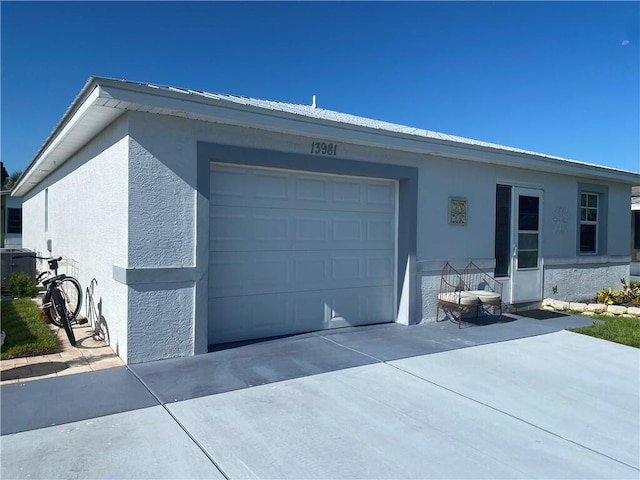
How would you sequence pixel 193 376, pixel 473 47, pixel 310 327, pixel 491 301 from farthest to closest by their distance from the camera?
1. pixel 473 47
2. pixel 491 301
3. pixel 310 327
4. pixel 193 376

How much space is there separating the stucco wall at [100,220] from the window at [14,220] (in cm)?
1464

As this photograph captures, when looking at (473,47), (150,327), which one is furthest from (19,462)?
(473,47)

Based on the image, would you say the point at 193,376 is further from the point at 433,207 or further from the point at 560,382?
the point at 433,207

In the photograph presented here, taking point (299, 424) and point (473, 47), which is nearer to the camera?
point (299, 424)

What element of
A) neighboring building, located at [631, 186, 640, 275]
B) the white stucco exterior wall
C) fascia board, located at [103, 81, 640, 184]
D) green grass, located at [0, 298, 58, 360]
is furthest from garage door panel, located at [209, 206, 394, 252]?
neighboring building, located at [631, 186, 640, 275]

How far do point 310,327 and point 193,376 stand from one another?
7.75 feet

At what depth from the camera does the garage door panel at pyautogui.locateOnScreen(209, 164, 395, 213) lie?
19.4ft

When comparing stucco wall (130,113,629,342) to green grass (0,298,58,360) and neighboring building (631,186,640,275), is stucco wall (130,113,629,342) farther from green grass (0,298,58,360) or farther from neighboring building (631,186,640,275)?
neighboring building (631,186,640,275)

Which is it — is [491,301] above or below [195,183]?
below

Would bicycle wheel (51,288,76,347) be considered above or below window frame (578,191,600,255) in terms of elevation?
below

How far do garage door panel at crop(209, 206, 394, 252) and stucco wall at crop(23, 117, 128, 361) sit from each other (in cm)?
118

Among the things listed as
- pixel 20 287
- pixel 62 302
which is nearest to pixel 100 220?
pixel 62 302

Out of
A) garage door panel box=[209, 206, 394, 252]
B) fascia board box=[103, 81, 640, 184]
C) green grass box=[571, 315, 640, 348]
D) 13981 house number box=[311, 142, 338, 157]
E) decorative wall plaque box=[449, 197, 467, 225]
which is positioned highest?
fascia board box=[103, 81, 640, 184]

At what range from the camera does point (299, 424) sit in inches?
142
